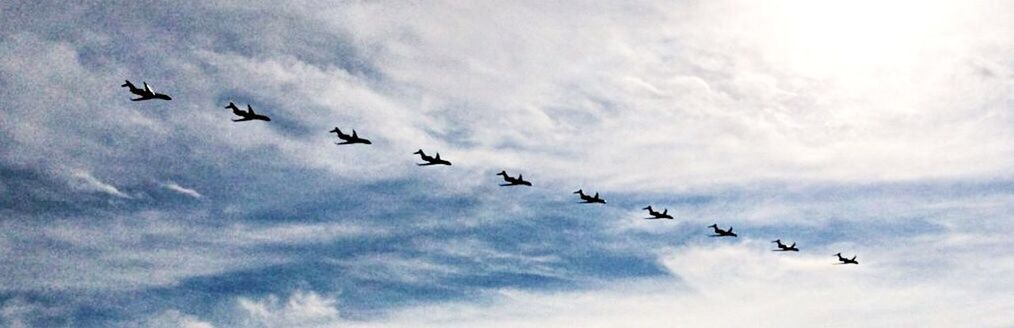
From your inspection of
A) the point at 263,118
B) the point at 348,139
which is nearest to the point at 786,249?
the point at 348,139

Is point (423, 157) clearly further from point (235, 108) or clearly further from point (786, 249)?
point (786, 249)

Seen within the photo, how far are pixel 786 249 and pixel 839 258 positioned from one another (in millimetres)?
14709

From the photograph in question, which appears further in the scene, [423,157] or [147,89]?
[423,157]

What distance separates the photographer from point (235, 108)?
290ft

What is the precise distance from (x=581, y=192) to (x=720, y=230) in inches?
1361

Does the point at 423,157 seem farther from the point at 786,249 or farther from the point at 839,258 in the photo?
the point at 839,258

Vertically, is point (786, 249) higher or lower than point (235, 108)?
higher

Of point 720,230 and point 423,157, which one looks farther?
point 720,230

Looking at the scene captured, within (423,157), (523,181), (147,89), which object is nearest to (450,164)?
(423,157)

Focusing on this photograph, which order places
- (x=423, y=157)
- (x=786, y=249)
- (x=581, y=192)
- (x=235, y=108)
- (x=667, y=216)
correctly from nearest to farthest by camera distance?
1. (x=235, y=108)
2. (x=423, y=157)
3. (x=581, y=192)
4. (x=667, y=216)
5. (x=786, y=249)

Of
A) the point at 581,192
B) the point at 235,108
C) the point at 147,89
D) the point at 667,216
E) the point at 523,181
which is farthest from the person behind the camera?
the point at 667,216

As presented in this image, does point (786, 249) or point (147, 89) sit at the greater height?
point (786, 249)

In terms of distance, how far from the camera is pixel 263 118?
89688 millimetres

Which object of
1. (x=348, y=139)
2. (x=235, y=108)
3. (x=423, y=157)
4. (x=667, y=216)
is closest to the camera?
(x=235, y=108)
